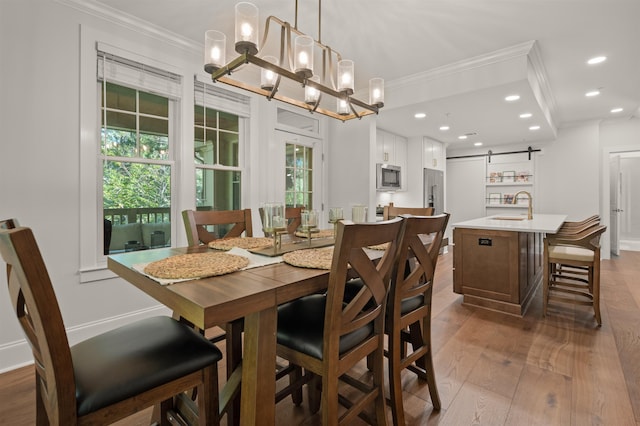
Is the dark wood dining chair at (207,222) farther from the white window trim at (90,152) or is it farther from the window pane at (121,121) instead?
the window pane at (121,121)

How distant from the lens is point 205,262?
1314 millimetres

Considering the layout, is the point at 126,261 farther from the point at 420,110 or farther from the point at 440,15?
the point at 420,110

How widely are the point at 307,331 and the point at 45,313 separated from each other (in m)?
0.84

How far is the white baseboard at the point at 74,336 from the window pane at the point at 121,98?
176 cm

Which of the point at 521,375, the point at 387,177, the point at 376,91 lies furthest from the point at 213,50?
the point at 387,177

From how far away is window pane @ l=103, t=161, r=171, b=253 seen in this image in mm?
2566

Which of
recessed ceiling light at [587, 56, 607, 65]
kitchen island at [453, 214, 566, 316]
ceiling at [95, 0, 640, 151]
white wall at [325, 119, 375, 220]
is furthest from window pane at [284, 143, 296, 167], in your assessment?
recessed ceiling light at [587, 56, 607, 65]

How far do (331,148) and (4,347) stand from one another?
3898mm

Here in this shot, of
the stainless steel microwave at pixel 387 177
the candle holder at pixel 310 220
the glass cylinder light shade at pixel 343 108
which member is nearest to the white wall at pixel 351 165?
the stainless steel microwave at pixel 387 177

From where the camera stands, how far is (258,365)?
104cm

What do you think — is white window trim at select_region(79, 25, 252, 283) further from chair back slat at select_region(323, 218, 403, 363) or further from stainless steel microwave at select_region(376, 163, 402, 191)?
stainless steel microwave at select_region(376, 163, 402, 191)

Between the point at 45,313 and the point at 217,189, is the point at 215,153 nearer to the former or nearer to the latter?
the point at 217,189

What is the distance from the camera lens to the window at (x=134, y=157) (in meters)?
2.51

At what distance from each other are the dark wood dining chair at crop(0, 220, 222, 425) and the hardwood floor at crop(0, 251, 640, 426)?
72 cm
